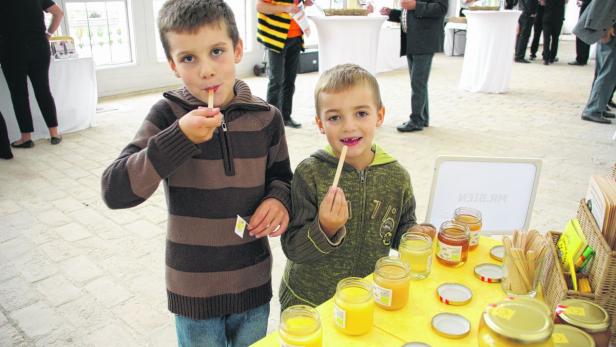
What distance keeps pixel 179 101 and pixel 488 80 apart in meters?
6.72

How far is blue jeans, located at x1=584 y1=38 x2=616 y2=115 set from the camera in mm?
5086

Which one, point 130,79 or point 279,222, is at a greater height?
point 279,222

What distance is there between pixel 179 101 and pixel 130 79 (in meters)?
6.54

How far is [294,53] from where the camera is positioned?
500cm

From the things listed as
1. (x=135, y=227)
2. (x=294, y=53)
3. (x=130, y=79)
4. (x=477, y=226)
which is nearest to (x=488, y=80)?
(x=294, y=53)

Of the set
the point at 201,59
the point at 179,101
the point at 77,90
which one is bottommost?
the point at 77,90

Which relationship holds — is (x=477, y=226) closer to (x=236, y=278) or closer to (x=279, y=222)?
(x=279, y=222)

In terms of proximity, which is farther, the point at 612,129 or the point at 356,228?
the point at 612,129

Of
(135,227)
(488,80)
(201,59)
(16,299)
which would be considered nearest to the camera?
(201,59)

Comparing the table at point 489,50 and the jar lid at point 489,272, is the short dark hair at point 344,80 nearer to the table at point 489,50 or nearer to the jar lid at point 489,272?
the jar lid at point 489,272

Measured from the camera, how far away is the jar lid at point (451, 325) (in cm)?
107

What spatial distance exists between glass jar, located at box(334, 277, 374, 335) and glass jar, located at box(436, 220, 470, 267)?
355 millimetres

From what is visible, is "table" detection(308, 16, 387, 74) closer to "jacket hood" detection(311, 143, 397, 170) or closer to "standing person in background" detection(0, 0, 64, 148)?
"standing person in background" detection(0, 0, 64, 148)

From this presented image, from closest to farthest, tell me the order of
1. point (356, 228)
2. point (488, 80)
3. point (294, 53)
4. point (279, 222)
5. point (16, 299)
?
1. point (279, 222)
2. point (356, 228)
3. point (16, 299)
4. point (294, 53)
5. point (488, 80)
